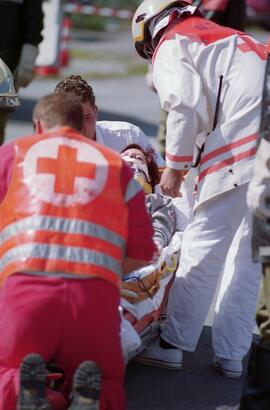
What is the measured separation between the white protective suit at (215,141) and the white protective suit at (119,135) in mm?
661

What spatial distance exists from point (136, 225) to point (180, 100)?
100cm

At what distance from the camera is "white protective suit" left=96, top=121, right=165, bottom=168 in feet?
19.6

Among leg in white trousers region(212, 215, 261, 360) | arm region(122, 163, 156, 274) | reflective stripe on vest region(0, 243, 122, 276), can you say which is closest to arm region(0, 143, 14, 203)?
reflective stripe on vest region(0, 243, 122, 276)

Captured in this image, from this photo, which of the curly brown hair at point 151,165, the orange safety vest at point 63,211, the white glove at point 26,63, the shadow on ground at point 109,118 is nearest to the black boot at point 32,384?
the orange safety vest at point 63,211

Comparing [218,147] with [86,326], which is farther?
[218,147]

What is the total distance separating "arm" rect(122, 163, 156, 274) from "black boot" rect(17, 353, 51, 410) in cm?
58

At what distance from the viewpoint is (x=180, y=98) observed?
5.14 meters

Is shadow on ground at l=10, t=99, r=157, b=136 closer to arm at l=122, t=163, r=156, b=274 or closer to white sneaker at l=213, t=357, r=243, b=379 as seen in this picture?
white sneaker at l=213, t=357, r=243, b=379

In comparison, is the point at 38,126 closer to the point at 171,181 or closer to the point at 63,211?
the point at 63,211

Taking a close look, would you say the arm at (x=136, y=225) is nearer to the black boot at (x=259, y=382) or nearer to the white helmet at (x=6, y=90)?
the black boot at (x=259, y=382)

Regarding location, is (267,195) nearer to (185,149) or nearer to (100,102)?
(185,149)

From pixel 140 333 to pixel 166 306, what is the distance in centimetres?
39

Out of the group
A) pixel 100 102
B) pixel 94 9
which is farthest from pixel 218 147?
pixel 94 9

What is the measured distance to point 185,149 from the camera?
17.1ft
